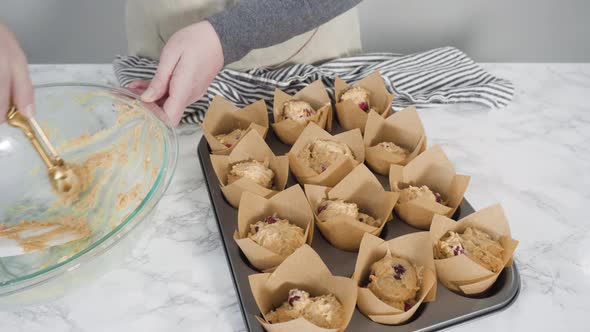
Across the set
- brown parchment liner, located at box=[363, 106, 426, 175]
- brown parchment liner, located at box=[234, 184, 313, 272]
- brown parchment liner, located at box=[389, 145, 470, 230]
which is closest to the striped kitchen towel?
brown parchment liner, located at box=[363, 106, 426, 175]

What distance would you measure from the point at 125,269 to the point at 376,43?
1.48 metres

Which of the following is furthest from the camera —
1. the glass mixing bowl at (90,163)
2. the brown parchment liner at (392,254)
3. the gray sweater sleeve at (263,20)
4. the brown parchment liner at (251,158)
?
the gray sweater sleeve at (263,20)

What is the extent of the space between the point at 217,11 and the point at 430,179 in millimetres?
704

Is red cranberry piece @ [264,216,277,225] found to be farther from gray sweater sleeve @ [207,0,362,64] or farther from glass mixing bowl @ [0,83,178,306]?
gray sweater sleeve @ [207,0,362,64]

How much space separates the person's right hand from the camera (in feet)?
2.74

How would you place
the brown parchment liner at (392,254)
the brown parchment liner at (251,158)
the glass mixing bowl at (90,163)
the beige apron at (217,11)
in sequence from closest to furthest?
the brown parchment liner at (392,254) < the glass mixing bowl at (90,163) < the brown parchment liner at (251,158) < the beige apron at (217,11)

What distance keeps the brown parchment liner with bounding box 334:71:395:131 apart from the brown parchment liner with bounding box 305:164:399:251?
0.23 metres

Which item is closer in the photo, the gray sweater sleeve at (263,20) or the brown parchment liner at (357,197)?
the brown parchment liner at (357,197)

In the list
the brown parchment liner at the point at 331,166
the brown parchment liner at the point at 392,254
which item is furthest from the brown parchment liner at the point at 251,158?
the brown parchment liner at the point at 392,254

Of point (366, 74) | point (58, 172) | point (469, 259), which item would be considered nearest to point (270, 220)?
point (469, 259)

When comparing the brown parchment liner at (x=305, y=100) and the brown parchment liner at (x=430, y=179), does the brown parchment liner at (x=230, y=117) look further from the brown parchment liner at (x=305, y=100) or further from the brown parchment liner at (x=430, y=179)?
the brown parchment liner at (x=430, y=179)

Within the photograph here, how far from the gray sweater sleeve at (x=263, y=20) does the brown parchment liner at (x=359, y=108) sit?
0.18m

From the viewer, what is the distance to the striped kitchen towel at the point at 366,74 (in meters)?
1.33

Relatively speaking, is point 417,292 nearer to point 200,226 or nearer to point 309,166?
point 309,166
